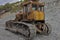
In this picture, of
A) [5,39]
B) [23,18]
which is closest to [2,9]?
[23,18]

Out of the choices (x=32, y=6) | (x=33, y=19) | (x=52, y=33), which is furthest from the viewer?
(x=52, y=33)

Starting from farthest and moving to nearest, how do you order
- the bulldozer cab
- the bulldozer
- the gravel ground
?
the bulldozer cab, the bulldozer, the gravel ground

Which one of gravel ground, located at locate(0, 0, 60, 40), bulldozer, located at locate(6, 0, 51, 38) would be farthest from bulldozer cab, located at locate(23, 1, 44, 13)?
gravel ground, located at locate(0, 0, 60, 40)

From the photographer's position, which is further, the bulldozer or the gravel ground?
the bulldozer

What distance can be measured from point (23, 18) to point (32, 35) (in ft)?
7.68

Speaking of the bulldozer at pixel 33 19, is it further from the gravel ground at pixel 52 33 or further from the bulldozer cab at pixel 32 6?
the gravel ground at pixel 52 33

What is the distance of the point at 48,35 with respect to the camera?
35.5ft

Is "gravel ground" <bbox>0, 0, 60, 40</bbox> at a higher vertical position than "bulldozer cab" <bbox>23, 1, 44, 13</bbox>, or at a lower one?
lower

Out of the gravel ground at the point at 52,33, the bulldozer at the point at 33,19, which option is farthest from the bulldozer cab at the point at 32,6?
the gravel ground at the point at 52,33

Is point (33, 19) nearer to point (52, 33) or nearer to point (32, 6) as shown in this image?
point (32, 6)

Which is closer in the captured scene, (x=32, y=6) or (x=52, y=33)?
(x=32, y=6)

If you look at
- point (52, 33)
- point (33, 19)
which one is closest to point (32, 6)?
point (33, 19)

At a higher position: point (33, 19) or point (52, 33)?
point (33, 19)

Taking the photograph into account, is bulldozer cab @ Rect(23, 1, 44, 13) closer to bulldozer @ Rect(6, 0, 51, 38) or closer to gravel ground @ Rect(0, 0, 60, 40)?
bulldozer @ Rect(6, 0, 51, 38)
